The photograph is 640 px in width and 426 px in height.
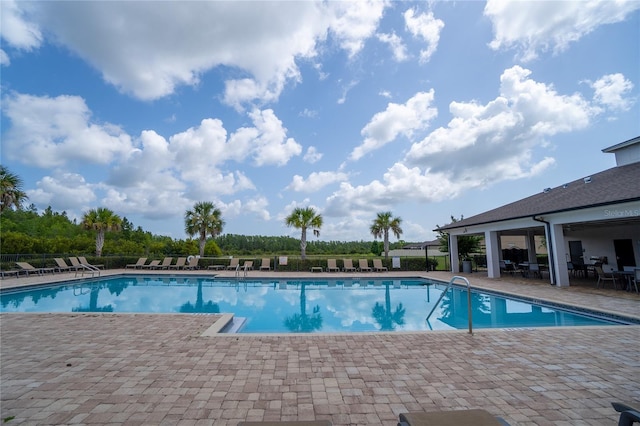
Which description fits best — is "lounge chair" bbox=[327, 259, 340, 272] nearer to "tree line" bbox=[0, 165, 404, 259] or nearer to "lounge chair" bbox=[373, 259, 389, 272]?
"tree line" bbox=[0, 165, 404, 259]

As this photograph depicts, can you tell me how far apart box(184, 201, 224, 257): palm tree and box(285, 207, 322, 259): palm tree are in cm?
558

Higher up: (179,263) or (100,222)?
(100,222)

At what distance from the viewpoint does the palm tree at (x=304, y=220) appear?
20516 millimetres

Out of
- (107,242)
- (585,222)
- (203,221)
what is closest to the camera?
(585,222)

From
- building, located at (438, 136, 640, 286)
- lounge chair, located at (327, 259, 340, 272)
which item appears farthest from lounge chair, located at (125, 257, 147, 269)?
building, located at (438, 136, 640, 286)

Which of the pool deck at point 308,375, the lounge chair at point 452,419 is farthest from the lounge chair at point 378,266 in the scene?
the lounge chair at point 452,419

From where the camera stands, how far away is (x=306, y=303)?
10.6m

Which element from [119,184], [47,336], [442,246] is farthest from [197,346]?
[442,246]

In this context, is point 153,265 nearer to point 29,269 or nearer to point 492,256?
point 29,269

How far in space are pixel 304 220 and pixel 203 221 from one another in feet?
25.4

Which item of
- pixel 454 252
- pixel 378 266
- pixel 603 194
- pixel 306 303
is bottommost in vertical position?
pixel 306 303

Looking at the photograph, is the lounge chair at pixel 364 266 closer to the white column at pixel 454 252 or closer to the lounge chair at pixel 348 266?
the lounge chair at pixel 348 266

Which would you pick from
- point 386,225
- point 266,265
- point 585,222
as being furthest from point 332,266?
point 585,222

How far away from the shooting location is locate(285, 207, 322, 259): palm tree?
67.3 feet
